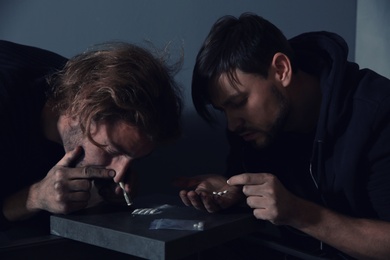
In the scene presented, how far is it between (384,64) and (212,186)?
54 cm

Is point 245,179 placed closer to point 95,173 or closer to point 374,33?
point 95,173

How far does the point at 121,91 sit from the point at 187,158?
1.44 feet

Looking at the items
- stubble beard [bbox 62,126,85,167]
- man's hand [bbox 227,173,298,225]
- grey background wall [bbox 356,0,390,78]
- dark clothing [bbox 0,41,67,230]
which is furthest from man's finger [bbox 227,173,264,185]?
grey background wall [bbox 356,0,390,78]

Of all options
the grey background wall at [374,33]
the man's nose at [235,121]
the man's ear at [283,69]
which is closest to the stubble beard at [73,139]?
the man's nose at [235,121]

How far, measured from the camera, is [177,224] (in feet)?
2.74

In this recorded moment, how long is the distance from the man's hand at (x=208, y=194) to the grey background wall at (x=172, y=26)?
0.27 m

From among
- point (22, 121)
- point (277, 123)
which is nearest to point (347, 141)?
point (277, 123)

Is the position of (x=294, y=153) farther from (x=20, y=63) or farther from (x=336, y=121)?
(x=20, y=63)

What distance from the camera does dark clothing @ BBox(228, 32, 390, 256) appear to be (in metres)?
1.01

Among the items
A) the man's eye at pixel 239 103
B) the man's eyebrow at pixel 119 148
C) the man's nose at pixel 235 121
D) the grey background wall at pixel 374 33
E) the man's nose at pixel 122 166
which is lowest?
the man's nose at pixel 122 166

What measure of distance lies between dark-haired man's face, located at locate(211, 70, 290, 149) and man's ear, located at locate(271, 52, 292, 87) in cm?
2

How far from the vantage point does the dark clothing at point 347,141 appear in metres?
1.01

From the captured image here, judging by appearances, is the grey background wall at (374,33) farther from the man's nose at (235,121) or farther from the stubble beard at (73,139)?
the stubble beard at (73,139)

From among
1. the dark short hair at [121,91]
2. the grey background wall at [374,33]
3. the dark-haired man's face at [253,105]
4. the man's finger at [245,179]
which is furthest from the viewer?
the grey background wall at [374,33]
